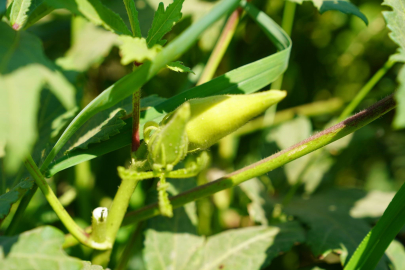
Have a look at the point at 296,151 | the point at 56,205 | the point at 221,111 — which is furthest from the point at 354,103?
the point at 56,205

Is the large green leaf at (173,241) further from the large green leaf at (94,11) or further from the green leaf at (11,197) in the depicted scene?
the large green leaf at (94,11)

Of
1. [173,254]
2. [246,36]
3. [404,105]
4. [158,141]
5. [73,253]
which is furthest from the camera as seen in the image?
[246,36]

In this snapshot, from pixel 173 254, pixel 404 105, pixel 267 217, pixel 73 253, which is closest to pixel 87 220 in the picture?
pixel 73 253

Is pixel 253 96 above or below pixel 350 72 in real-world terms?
above

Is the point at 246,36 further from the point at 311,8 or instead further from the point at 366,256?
the point at 366,256

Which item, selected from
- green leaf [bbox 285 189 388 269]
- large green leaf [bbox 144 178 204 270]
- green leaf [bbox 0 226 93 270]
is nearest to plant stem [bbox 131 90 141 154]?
green leaf [bbox 0 226 93 270]

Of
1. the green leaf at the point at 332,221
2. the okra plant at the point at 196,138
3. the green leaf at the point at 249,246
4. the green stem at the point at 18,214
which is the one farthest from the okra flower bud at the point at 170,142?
the green leaf at the point at 332,221
